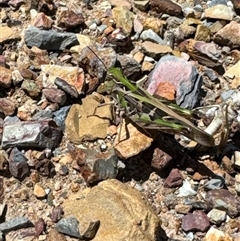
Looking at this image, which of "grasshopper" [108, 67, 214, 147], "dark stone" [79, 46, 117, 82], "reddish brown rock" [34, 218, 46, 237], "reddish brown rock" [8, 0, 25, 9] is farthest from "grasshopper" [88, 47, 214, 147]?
"reddish brown rock" [8, 0, 25, 9]

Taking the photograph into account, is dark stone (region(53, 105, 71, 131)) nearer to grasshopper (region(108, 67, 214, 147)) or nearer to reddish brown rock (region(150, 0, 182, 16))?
grasshopper (region(108, 67, 214, 147))

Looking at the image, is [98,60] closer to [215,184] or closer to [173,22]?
[173,22]

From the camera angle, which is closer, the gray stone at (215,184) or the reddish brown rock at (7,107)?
the gray stone at (215,184)

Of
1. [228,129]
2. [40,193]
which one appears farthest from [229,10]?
[40,193]

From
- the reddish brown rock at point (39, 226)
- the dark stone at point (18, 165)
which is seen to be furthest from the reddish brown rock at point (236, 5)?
the reddish brown rock at point (39, 226)

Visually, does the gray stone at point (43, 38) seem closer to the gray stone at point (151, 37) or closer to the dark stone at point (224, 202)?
the gray stone at point (151, 37)
